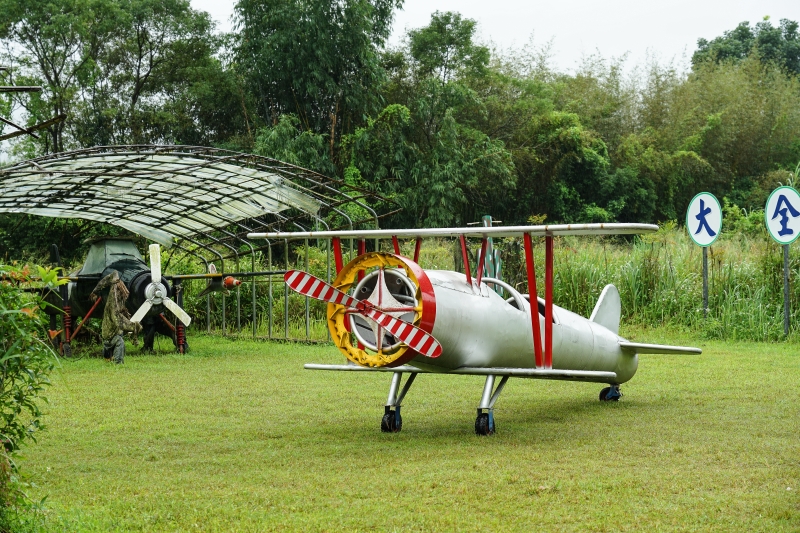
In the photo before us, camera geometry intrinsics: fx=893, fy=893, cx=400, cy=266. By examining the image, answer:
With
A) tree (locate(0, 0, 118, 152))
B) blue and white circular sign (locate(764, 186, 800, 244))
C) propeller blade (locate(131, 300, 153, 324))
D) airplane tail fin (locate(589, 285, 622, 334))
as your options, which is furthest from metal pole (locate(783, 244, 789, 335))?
tree (locate(0, 0, 118, 152))

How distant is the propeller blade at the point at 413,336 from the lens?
22.8 feet

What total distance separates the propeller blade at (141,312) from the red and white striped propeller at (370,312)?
7920mm

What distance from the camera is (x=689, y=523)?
191 inches

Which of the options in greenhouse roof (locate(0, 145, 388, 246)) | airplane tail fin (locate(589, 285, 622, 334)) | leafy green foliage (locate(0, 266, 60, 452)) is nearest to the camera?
leafy green foliage (locate(0, 266, 60, 452))

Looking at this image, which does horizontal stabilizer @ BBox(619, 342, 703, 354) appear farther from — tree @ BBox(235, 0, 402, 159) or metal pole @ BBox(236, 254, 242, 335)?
tree @ BBox(235, 0, 402, 159)

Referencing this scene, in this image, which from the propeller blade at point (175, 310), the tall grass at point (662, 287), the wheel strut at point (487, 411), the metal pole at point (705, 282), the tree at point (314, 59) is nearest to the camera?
the wheel strut at point (487, 411)

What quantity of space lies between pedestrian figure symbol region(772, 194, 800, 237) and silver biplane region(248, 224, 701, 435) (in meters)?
8.06

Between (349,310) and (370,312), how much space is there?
0.26 meters

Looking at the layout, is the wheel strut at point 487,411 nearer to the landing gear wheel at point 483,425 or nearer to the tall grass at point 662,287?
the landing gear wheel at point 483,425

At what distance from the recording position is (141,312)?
1457 cm

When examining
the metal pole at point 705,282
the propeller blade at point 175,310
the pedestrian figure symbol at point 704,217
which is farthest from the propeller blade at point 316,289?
the metal pole at point 705,282

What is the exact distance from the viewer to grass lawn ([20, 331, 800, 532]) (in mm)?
5066

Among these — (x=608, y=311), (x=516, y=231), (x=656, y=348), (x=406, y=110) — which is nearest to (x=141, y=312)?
(x=608, y=311)

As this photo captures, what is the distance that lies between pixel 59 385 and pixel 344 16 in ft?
74.3
